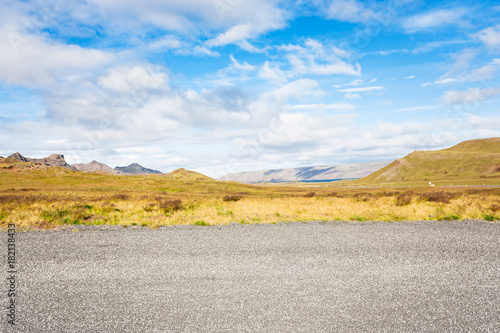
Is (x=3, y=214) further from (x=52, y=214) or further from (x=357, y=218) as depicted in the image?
(x=357, y=218)

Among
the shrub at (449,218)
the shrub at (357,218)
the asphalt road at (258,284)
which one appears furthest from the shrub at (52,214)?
the shrub at (449,218)

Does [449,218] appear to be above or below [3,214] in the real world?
below

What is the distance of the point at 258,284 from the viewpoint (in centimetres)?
714

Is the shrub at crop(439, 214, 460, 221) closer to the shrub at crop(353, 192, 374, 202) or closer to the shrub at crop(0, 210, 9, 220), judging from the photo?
the shrub at crop(353, 192, 374, 202)

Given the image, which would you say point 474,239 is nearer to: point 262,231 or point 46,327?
point 262,231

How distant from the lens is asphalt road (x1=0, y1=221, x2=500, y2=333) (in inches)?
Result: 213

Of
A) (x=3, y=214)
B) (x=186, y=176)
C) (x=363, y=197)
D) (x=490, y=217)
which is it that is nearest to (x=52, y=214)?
(x=3, y=214)

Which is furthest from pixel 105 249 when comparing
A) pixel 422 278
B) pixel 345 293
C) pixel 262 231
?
pixel 422 278

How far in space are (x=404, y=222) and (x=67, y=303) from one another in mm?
17150

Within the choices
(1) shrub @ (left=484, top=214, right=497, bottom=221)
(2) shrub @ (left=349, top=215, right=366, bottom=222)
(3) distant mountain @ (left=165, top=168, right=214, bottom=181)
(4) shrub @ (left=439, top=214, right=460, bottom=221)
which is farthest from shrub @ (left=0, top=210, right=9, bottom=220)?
(3) distant mountain @ (left=165, top=168, right=214, bottom=181)

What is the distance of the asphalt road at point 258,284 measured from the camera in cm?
542

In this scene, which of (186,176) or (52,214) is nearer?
(52,214)

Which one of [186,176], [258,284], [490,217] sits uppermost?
[186,176]

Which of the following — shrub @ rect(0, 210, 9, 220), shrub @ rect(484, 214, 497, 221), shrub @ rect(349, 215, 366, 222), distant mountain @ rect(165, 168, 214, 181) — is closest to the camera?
shrub @ rect(0, 210, 9, 220)
